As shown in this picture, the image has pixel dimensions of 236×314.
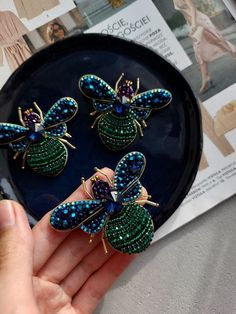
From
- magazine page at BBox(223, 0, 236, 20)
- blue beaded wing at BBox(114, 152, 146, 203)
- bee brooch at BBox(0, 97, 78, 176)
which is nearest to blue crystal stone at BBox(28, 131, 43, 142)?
bee brooch at BBox(0, 97, 78, 176)

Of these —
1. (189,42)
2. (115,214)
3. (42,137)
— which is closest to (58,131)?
(42,137)

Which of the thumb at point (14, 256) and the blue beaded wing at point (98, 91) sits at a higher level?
the blue beaded wing at point (98, 91)

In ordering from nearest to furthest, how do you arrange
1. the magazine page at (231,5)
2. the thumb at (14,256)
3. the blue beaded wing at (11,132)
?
the thumb at (14,256) < the blue beaded wing at (11,132) < the magazine page at (231,5)

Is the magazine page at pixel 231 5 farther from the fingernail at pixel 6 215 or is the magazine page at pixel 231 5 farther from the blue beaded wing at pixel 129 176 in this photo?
the fingernail at pixel 6 215

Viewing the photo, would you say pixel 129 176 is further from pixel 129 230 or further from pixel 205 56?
Result: pixel 205 56

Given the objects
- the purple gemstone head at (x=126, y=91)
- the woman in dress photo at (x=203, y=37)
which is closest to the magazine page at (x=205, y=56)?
the woman in dress photo at (x=203, y=37)

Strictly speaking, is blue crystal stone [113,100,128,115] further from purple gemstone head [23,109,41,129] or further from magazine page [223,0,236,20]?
magazine page [223,0,236,20]
